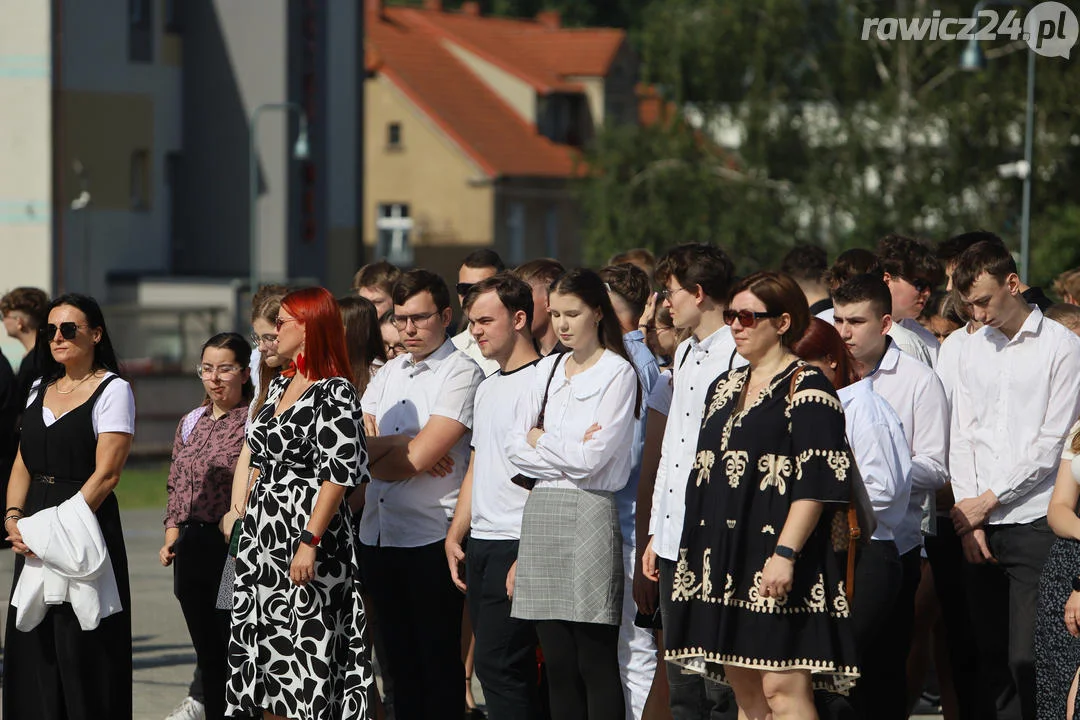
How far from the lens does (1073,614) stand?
587 cm

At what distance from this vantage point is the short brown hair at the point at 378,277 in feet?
29.1

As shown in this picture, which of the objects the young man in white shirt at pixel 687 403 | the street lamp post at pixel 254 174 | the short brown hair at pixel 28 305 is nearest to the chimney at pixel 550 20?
the street lamp post at pixel 254 174

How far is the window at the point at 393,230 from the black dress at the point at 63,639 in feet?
166

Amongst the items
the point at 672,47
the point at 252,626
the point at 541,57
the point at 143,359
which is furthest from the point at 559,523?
the point at 541,57

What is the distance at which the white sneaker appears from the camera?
8.34 m

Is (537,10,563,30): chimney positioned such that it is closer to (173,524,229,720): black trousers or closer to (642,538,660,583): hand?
(173,524,229,720): black trousers

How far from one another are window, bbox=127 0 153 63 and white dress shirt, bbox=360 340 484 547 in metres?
35.5

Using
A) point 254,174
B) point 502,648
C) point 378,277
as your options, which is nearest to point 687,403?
point 502,648

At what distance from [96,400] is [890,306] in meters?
3.39

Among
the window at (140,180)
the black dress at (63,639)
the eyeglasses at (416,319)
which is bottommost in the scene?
the black dress at (63,639)

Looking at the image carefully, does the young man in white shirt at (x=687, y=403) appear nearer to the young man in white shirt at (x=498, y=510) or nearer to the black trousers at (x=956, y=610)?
the young man in white shirt at (x=498, y=510)

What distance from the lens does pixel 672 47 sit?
1646 inches

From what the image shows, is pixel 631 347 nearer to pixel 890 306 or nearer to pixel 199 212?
pixel 890 306

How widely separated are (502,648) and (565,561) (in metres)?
0.54
